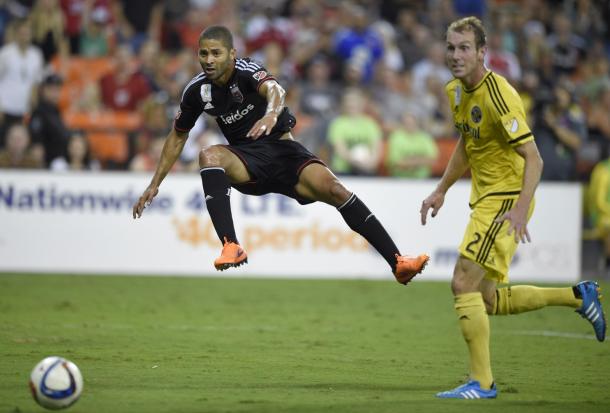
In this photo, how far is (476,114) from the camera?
6949 mm

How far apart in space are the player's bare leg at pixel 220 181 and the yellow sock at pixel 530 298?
77.4 inches

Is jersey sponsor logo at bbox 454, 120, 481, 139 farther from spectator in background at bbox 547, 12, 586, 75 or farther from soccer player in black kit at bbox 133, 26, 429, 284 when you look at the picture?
spectator in background at bbox 547, 12, 586, 75

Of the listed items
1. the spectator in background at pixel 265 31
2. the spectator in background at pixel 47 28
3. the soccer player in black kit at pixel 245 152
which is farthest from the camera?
the spectator in background at pixel 265 31

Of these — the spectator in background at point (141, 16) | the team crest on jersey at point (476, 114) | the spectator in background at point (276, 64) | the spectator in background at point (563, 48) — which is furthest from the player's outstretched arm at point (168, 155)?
the spectator in background at point (563, 48)

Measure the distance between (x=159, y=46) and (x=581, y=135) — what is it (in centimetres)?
741

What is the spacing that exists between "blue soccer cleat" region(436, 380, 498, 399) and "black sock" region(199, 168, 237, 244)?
2.11m

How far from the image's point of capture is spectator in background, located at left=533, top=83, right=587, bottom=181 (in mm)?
16453

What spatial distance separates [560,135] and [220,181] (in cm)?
1003

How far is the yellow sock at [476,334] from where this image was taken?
6.69 meters

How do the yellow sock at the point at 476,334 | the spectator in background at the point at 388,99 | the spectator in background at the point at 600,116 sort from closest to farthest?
the yellow sock at the point at 476,334 < the spectator in background at the point at 388,99 < the spectator in background at the point at 600,116

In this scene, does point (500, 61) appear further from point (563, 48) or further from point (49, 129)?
point (49, 129)

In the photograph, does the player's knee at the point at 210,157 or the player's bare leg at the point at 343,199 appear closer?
the player's knee at the point at 210,157

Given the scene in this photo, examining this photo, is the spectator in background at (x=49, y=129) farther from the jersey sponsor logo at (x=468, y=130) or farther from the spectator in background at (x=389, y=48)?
the jersey sponsor logo at (x=468, y=130)

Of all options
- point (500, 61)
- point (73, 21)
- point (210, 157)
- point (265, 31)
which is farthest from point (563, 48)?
point (210, 157)
